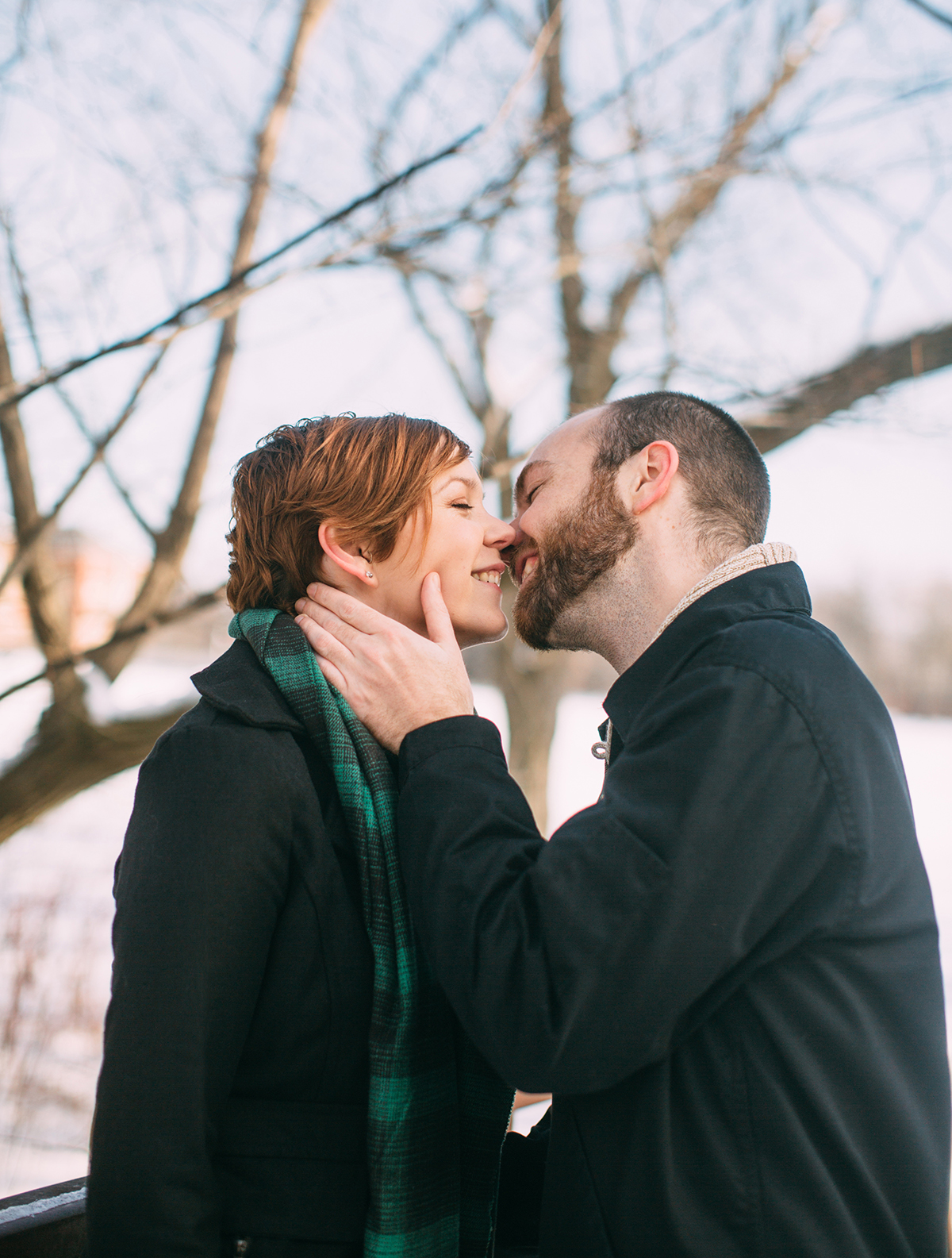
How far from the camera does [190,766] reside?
126cm

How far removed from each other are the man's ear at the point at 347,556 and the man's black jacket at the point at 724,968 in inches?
20.4

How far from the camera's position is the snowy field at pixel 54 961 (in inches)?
160

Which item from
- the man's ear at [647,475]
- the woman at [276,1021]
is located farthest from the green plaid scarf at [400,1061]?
the man's ear at [647,475]

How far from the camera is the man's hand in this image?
55.9 inches

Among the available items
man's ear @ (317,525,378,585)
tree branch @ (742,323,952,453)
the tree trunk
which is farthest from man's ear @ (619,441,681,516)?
the tree trunk

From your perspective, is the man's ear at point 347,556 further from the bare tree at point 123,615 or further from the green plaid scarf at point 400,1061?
the bare tree at point 123,615

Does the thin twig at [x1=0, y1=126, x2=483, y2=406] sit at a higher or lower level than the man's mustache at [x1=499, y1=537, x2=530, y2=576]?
higher

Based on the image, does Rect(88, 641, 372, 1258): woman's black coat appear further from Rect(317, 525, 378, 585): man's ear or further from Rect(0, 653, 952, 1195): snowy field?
Rect(0, 653, 952, 1195): snowy field

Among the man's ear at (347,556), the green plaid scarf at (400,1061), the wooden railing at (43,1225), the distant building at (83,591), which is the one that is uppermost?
the distant building at (83,591)

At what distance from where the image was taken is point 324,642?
152 cm

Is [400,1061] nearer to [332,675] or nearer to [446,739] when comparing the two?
[446,739]

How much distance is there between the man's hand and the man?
0.31ft

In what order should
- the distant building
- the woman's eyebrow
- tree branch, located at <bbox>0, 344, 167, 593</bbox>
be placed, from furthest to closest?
the distant building < tree branch, located at <bbox>0, 344, 167, 593</bbox> < the woman's eyebrow

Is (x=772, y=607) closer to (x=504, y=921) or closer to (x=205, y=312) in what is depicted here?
(x=504, y=921)
